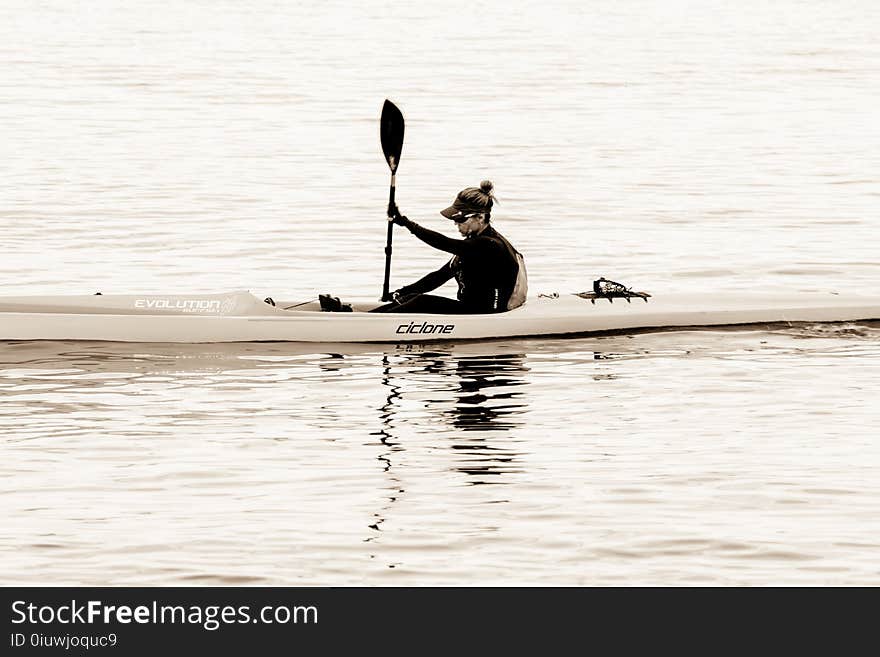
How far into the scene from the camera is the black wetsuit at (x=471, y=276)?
14.4 metres

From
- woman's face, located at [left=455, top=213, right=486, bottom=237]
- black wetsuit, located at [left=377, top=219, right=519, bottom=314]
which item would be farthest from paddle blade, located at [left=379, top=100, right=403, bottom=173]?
woman's face, located at [left=455, top=213, right=486, bottom=237]

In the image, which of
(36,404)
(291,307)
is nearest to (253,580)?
(36,404)

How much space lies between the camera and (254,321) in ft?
49.1

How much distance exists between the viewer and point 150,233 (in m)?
22.9

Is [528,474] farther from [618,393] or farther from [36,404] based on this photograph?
[36,404]

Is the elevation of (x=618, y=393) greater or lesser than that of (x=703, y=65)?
lesser

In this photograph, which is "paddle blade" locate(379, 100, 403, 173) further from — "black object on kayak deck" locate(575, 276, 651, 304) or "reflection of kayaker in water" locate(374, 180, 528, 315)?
"black object on kayak deck" locate(575, 276, 651, 304)

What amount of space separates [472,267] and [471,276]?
0.12m

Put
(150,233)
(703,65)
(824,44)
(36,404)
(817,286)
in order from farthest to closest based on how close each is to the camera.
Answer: (824,44), (703,65), (150,233), (817,286), (36,404)

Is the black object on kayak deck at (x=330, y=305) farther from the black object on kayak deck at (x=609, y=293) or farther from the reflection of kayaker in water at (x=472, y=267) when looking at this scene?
the black object on kayak deck at (x=609, y=293)

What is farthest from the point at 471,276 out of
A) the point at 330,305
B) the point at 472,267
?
the point at 330,305

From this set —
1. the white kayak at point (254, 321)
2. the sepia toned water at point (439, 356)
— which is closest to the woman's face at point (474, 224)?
the white kayak at point (254, 321)

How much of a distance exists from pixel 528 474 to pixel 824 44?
154 feet

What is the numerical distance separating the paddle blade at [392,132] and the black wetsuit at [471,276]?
135 cm
